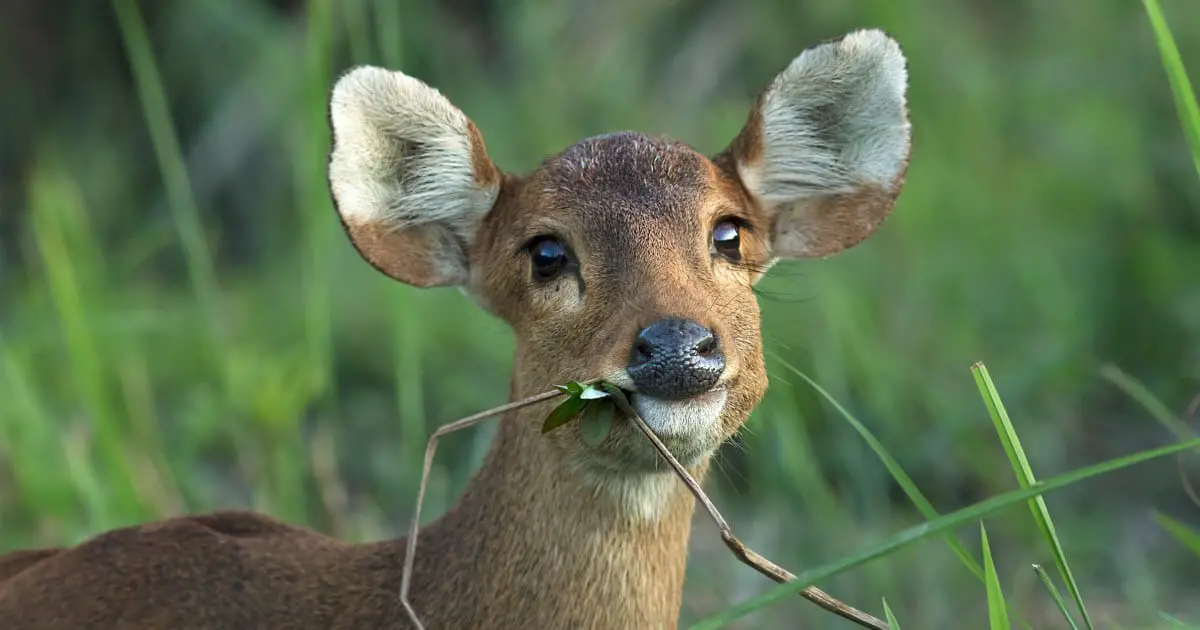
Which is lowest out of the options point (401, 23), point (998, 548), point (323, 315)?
point (998, 548)

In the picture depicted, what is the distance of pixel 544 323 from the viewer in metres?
3.29

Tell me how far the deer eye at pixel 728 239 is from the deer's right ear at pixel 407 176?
48 cm

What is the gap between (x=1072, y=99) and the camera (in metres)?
7.11

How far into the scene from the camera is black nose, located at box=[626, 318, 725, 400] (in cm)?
282

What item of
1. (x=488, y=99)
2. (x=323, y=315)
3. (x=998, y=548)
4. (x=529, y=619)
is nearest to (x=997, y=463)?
(x=998, y=548)

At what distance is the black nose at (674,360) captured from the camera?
2.82 meters

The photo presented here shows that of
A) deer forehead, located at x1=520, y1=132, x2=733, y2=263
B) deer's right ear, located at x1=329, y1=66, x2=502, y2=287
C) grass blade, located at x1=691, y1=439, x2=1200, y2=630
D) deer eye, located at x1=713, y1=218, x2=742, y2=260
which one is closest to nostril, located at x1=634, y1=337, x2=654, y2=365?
deer forehead, located at x1=520, y1=132, x2=733, y2=263

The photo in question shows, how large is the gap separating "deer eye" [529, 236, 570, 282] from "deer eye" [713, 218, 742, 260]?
291 mm

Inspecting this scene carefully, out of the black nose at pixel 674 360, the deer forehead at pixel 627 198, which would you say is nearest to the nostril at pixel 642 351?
the black nose at pixel 674 360

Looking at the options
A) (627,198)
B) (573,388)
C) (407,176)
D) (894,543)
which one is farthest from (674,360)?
(407,176)

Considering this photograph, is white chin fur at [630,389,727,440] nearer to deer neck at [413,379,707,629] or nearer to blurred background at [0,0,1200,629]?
deer neck at [413,379,707,629]

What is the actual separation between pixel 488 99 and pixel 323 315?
356 cm

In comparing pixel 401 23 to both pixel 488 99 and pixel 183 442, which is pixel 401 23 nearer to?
pixel 488 99

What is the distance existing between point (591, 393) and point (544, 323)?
1.45 ft
